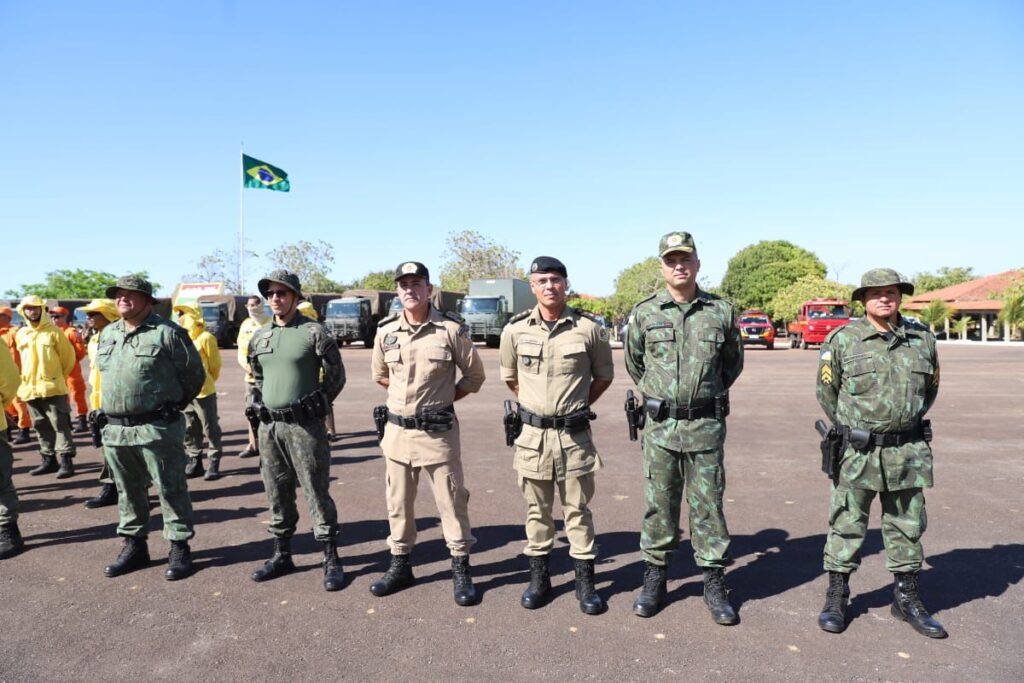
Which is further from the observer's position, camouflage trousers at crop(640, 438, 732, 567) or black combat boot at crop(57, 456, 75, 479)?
black combat boot at crop(57, 456, 75, 479)

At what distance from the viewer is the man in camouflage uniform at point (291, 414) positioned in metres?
4.14

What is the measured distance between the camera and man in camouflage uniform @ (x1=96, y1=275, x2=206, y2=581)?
4.29 metres

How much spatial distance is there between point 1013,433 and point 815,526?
5.67 meters

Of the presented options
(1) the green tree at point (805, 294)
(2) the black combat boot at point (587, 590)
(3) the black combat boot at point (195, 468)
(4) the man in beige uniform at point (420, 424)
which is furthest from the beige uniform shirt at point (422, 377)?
(1) the green tree at point (805, 294)

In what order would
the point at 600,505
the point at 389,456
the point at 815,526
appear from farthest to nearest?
1. the point at 600,505
2. the point at 815,526
3. the point at 389,456

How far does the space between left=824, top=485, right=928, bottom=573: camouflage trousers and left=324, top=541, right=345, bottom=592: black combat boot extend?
2.85m

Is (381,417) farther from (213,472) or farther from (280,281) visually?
(213,472)

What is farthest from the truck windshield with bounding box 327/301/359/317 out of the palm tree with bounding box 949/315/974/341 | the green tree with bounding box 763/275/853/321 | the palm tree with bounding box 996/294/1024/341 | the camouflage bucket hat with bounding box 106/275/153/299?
the palm tree with bounding box 949/315/974/341

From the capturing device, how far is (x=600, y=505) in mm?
5684

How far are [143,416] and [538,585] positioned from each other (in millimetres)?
2780

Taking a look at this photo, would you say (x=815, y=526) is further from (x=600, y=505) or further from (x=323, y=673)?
(x=323, y=673)

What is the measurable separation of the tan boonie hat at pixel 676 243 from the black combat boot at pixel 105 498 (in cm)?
520

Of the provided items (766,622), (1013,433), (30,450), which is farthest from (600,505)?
(30,450)

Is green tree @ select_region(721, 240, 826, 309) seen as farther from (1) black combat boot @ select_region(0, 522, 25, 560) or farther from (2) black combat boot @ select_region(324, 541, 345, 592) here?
(1) black combat boot @ select_region(0, 522, 25, 560)
